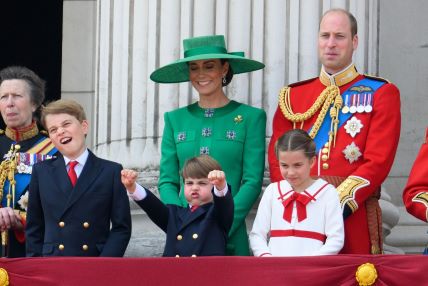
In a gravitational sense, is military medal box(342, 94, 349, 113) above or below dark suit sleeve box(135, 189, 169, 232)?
above

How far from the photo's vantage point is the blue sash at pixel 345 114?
819 centimetres

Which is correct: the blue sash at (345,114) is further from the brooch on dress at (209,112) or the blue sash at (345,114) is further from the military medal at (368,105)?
the brooch on dress at (209,112)

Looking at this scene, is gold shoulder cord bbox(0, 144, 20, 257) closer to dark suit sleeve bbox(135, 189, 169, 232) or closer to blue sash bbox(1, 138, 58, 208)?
blue sash bbox(1, 138, 58, 208)

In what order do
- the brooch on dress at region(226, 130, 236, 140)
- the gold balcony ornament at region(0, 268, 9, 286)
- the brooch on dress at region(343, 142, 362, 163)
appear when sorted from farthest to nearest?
1. the brooch on dress at region(226, 130, 236, 140)
2. the brooch on dress at region(343, 142, 362, 163)
3. the gold balcony ornament at region(0, 268, 9, 286)

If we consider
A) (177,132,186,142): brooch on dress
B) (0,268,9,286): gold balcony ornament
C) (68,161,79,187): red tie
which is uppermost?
(177,132,186,142): brooch on dress

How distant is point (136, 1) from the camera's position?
952 centimetres

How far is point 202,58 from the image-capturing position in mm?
8391

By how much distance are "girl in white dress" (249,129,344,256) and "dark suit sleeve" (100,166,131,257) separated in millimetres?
636

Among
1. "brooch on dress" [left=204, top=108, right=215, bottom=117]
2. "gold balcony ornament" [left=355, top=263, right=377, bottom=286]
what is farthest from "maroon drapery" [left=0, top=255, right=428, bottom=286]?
"brooch on dress" [left=204, top=108, right=215, bottom=117]

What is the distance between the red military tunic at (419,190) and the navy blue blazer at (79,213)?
4.62 feet

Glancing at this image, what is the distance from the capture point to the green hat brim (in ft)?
27.6

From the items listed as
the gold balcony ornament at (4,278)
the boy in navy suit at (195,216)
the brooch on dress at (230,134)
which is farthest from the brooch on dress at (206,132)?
the gold balcony ornament at (4,278)

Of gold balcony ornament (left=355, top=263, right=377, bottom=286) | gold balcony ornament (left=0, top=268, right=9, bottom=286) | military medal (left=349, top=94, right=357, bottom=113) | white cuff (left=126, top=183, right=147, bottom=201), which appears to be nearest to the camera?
gold balcony ornament (left=355, top=263, right=377, bottom=286)

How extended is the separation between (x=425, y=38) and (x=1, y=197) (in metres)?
3.67
